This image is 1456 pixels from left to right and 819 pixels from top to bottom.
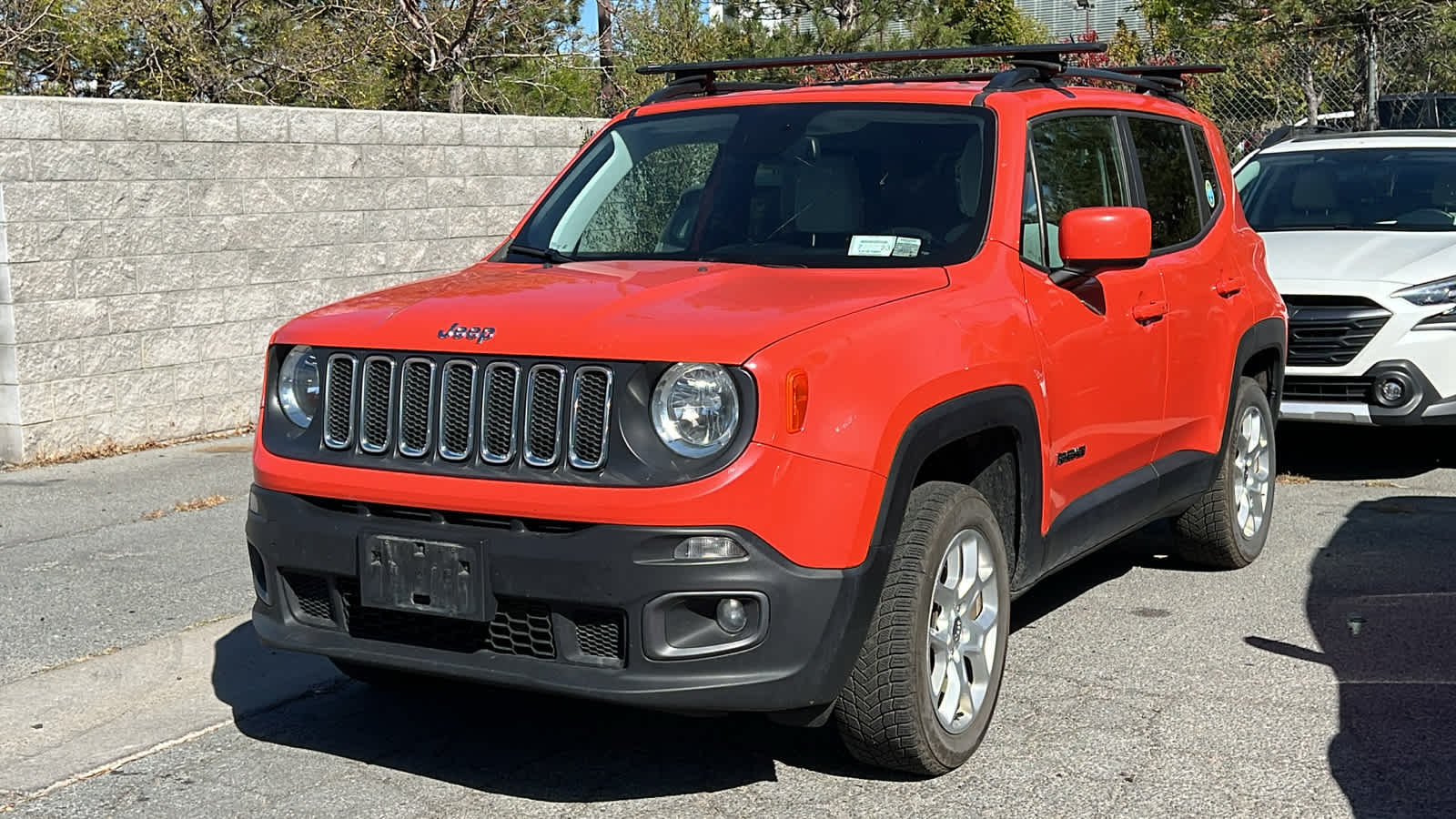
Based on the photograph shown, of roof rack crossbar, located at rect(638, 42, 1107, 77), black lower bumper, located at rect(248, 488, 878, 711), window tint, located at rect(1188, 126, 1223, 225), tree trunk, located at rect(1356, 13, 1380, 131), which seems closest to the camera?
black lower bumper, located at rect(248, 488, 878, 711)

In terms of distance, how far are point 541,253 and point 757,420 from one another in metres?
1.81

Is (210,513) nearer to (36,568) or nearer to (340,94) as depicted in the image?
(36,568)

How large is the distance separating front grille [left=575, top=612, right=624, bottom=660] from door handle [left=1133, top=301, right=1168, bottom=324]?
7.93ft

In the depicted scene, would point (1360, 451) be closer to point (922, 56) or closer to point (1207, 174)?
point (1207, 174)

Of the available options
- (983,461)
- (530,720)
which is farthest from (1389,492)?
(530,720)

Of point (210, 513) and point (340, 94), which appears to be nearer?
point (210, 513)

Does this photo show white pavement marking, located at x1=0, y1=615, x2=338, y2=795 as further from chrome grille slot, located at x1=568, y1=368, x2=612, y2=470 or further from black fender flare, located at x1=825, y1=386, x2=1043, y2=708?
black fender flare, located at x1=825, y1=386, x2=1043, y2=708

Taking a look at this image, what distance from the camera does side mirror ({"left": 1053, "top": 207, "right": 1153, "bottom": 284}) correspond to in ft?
16.8

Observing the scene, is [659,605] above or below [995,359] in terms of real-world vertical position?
below

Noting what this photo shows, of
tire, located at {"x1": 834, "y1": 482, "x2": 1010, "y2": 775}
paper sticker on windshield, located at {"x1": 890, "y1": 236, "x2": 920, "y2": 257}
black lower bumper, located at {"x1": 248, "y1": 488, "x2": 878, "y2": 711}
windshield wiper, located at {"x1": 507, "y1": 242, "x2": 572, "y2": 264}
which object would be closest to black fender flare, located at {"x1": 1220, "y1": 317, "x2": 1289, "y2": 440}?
paper sticker on windshield, located at {"x1": 890, "y1": 236, "x2": 920, "y2": 257}

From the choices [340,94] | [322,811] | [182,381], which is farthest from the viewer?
[340,94]

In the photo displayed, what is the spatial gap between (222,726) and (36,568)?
2.21 metres

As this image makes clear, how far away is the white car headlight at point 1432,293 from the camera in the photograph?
8.84 metres

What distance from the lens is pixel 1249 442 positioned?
282 inches
